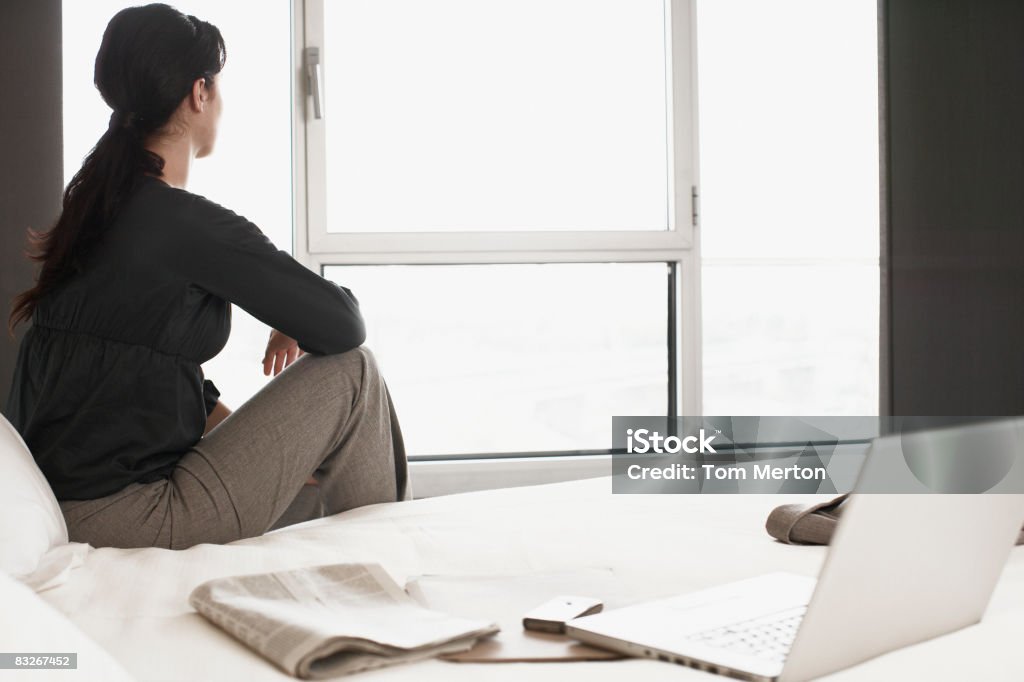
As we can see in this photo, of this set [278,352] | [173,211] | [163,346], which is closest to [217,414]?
[278,352]

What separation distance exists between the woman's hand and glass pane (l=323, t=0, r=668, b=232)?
820mm

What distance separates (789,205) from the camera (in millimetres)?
3041

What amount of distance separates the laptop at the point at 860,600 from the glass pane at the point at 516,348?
187 centimetres

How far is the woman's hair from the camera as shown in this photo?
158 cm

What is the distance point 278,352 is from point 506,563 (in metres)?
0.83

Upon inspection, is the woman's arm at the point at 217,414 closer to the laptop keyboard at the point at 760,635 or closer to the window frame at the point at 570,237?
the window frame at the point at 570,237

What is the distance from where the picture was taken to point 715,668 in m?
0.85

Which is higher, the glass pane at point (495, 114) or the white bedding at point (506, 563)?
the glass pane at point (495, 114)

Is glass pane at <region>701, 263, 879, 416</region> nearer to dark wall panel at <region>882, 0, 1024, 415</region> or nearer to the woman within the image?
dark wall panel at <region>882, 0, 1024, 415</region>

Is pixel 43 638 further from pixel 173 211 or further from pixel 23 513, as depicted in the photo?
pixel 173 211

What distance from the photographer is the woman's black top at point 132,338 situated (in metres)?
1.54

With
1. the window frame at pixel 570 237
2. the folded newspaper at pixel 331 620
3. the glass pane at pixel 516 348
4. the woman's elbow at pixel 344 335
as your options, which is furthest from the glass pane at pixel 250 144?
the folded newspaper at pixel 331 620

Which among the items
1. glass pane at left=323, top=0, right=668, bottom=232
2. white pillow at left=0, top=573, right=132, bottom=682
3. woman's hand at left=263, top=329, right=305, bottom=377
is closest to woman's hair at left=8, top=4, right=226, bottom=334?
woman's hand at left=263, top=329, right=305, bottom=377

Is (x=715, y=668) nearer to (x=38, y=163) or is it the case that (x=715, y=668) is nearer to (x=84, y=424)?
(x=84, y=424)
